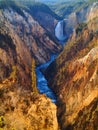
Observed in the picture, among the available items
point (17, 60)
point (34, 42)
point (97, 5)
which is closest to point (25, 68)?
point (17, 60)

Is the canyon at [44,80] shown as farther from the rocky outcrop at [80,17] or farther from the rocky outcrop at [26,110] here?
the rocky outcrop at [80,17]

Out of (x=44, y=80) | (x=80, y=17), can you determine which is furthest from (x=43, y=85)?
(x=80, y=17)

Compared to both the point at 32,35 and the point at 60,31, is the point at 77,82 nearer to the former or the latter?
the point at 32,35

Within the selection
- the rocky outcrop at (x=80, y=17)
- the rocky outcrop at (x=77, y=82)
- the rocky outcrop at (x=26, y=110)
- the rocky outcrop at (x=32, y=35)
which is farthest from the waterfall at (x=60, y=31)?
the rocky outcrop at (x=26, y=110)

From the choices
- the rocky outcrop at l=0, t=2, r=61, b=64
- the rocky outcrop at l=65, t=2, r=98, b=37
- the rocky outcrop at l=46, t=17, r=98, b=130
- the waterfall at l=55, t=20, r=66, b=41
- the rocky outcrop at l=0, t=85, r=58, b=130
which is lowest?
the rocky outcrop at l=0, t=85, r=58, b=130

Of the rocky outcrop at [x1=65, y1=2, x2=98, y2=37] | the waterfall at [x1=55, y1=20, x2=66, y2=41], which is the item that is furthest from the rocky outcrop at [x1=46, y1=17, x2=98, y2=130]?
the rocky outcrop at [x1=65, y1=2, x2=98, y2=37]

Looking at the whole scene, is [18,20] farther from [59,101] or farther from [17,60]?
[59,101]

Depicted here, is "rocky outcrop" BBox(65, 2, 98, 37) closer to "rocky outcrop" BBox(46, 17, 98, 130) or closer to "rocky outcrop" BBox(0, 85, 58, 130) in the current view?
"rocky outcrop" BBox(46, 17, 98, 130)
